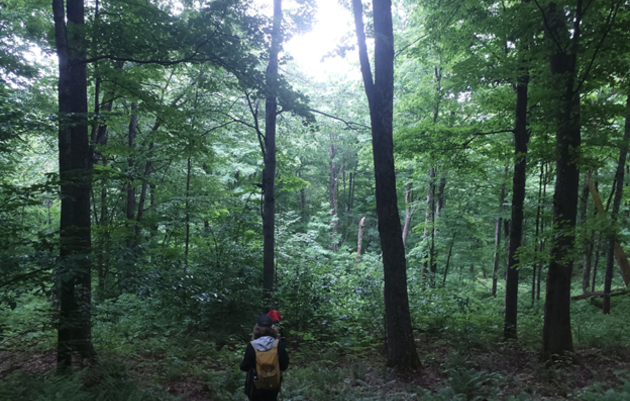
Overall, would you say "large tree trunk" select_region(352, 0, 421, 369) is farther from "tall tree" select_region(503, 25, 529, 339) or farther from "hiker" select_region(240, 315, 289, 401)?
"tall tree" select_region(503, 25, 529, 339)

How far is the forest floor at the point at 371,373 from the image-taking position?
16.6ft

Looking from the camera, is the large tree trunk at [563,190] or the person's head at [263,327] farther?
the large tree trunk at [563,190]

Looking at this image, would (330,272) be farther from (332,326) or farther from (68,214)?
(68,214)

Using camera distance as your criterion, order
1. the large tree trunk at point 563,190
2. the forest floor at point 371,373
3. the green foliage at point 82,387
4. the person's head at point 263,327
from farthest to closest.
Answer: the large tree trunk at point 563,190, the forest floor at point 371,373, the green foliage at point 82,387, the person's head at point 263,327

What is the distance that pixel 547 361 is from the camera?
19.9ft

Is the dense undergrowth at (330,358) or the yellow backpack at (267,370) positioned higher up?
the yellow backpack at (267,370)

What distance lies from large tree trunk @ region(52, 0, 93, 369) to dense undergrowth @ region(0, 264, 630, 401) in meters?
0.35

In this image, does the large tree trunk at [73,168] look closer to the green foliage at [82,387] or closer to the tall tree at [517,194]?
the green foliage at [82,387]

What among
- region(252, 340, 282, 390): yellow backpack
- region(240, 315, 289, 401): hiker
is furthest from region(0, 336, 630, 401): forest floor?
region(252, 340, 282, 390): yellow backpack

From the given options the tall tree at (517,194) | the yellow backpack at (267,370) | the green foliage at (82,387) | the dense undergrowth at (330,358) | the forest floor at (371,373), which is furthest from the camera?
the tall tree at (517,194)

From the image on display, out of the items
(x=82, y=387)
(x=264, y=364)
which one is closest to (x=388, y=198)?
(x=264, y=364)

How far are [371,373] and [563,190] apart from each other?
4.72 metres

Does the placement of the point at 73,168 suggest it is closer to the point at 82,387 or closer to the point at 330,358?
the point at 82,387

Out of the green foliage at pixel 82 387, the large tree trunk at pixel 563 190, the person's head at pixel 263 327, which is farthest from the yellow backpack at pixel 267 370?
the large tree trunk at pixel 563 190
